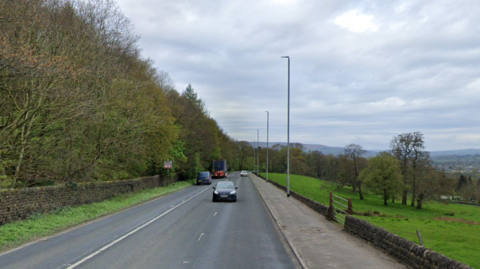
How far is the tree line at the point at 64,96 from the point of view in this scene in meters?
13.7

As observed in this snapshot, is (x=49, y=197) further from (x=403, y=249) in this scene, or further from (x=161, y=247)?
(x=403, y=249)

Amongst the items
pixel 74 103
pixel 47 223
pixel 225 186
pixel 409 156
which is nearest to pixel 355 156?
pixel 409 156

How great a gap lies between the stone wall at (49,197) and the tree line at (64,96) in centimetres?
85

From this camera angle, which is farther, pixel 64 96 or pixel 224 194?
pixel 224 194

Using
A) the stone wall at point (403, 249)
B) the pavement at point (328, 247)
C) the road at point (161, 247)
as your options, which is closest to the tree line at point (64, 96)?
the road at point (161, 247)

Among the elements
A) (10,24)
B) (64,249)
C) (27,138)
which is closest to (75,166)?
(27,138)

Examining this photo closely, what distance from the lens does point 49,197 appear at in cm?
1698

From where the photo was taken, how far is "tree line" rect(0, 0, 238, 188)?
13702 millimetres

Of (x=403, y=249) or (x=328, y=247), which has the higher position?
(x=403, y=249)

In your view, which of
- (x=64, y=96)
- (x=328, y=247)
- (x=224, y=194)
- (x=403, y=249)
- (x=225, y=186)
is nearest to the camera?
(x=403, y=249)

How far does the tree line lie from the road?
526cm

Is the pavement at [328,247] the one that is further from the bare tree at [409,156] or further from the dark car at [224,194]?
the bare tree at [409,156]

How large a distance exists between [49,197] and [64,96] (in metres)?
4.96

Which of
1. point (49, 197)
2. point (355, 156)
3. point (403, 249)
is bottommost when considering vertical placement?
point (403, 249)
